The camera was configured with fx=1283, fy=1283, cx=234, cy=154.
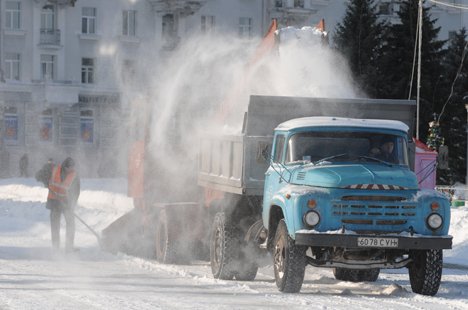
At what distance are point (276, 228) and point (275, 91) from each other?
12.6ft

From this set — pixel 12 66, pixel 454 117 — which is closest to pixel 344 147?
pixel 454 117

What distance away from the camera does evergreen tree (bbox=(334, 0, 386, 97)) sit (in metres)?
60.7

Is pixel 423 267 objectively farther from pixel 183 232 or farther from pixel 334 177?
pixel 183 232

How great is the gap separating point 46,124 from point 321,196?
53.7 m

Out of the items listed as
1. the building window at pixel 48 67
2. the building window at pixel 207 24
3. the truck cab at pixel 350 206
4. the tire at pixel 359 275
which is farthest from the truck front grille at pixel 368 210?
the building window at pixel 207 24

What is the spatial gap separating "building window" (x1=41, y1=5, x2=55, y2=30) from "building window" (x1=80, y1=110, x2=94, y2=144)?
189 inches

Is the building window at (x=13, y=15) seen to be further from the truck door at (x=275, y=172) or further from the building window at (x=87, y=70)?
the truck door at (x=275, y=172)

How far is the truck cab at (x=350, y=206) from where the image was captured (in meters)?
14.3

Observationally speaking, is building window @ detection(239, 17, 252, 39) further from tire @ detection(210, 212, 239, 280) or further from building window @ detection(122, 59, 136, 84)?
tire @ detection(210, 212, 239, 280)

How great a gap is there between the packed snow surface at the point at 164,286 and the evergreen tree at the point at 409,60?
127ft

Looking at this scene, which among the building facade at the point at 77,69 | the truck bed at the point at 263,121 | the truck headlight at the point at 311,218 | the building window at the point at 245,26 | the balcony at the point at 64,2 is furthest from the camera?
the building window at the point at 245,26

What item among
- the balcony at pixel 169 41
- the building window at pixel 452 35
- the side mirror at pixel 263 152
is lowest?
the side mirror at pixel 263 152

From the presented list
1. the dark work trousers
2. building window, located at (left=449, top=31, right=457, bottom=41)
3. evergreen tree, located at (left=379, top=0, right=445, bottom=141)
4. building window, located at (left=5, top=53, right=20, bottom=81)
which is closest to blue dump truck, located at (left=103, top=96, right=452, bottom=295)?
the dark work trousers

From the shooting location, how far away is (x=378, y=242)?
561 inches
